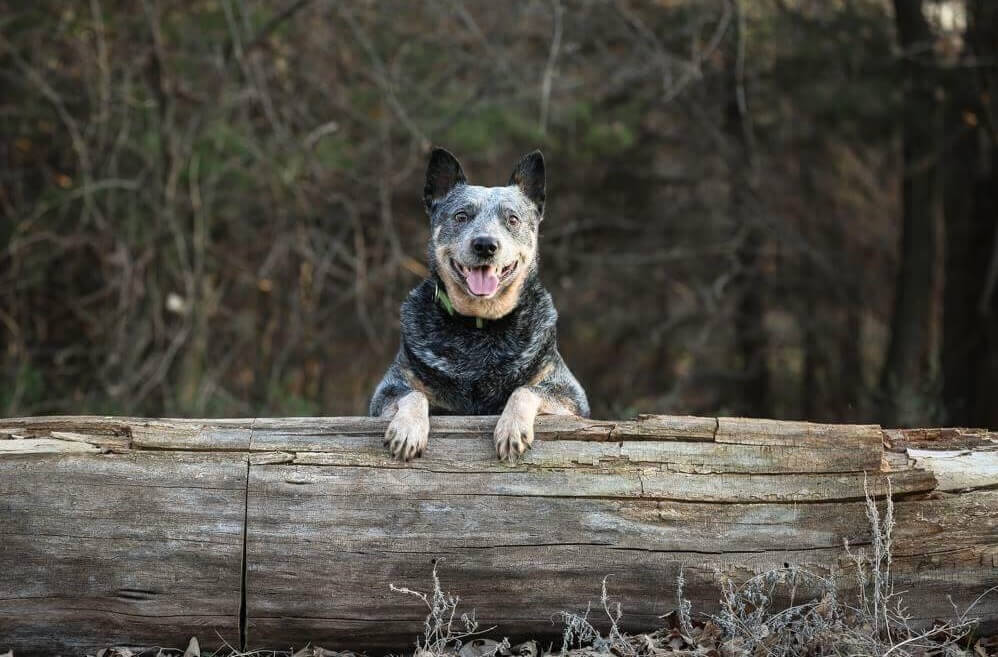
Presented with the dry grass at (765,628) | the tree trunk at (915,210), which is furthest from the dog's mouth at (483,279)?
the tree trunk at (915,210)

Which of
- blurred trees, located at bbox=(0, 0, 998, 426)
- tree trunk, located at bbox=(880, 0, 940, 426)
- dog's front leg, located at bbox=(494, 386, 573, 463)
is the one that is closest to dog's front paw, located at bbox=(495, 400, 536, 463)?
dog's front leg, located at bbox=(494, 386, 573, 463)

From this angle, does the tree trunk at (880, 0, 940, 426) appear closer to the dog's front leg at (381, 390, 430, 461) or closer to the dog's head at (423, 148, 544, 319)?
the dog's head at (423, 148, 544, 319)

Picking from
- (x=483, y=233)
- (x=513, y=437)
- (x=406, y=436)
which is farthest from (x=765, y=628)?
(x=483, y=233)

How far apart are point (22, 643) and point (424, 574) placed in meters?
1.71

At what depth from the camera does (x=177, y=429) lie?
4484mm

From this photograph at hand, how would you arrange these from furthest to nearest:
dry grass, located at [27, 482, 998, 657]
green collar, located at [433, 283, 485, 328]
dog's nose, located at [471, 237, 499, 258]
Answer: green collar, located at [433, 283, 485, 328], dog's nose, located at [471, 237, 499, 258], dry grass, located at [27, 482, 998, 657]

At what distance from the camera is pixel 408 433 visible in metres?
4.44

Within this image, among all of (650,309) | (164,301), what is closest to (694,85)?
(650,309)

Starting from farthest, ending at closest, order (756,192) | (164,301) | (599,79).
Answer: (756,192)
(599,79)
(164,301)

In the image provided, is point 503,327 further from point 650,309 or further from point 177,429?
point 650,309

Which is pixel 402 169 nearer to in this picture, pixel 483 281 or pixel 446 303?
pixel 446 303

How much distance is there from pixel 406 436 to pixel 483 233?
1.29m

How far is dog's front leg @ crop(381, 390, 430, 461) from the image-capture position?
442cm

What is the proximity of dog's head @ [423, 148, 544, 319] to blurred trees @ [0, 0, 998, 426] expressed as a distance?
321 centimetres
